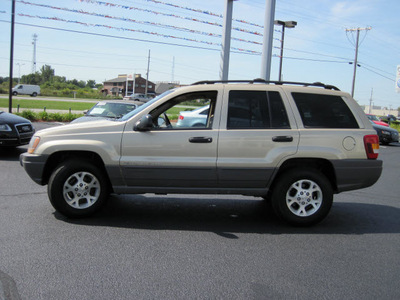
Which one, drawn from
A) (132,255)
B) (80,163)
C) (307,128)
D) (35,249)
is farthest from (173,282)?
(307,128)

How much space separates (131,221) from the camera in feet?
17.5

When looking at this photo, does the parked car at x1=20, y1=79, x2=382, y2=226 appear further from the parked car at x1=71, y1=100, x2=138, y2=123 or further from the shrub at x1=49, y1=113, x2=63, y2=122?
the shrub at x1=49, y1=113, x2=63, y2=122

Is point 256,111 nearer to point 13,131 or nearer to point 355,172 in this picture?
point 355,172

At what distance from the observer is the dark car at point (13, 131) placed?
32.7 feet

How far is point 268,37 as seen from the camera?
1511 centimetres

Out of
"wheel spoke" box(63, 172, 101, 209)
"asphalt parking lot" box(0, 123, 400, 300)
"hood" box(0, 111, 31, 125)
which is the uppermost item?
"hood" box(0, 111, 31, 125)

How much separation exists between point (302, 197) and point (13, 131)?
7.97m

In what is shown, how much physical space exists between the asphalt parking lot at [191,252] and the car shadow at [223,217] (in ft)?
0.05

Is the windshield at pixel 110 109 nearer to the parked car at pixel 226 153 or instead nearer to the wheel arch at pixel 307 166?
the parked car at pixel 226 153

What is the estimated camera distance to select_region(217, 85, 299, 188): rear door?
16.8ft

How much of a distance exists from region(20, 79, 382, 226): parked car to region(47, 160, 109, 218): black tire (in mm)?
13

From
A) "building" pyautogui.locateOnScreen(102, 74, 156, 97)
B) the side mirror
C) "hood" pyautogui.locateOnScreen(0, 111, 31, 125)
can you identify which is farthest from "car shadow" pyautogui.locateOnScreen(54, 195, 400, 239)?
"building" pyautogui.locateOnScreen(102, 74, 156, 97)

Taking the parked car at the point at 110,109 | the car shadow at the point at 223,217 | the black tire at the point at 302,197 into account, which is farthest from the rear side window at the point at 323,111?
the parked car at the point at 110,109

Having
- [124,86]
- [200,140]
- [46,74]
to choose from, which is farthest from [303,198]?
[46,74]
